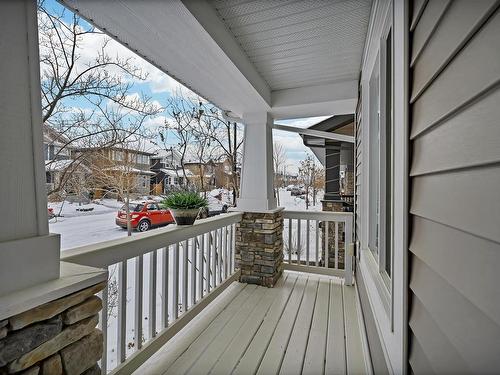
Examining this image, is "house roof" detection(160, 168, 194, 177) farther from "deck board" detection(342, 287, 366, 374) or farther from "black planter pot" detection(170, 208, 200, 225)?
"deck board" detection(342, 287, 366, 374)

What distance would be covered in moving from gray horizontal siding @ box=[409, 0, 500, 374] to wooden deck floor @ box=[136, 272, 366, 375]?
4.34 ft

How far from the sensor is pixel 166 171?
2242mm

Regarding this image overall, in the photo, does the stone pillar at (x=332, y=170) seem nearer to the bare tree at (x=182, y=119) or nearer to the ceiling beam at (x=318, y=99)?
the ceiling beam at (x=318, y=99)

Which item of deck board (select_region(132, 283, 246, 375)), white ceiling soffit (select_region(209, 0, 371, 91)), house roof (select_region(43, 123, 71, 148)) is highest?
white ceiling soffit (select_region(209, 0, 371, 91))

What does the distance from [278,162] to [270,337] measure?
272 cm

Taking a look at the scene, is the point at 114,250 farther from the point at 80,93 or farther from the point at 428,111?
the point at 428,111

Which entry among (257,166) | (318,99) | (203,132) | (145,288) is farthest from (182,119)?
(145,288)

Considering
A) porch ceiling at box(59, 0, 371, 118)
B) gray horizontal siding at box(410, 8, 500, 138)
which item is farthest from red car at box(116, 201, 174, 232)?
gray horizontal siding at box(410, 8, 500, 138)

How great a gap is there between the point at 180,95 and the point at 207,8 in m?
2.12

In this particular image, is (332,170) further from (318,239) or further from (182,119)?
(182,119)

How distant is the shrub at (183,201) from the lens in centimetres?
216

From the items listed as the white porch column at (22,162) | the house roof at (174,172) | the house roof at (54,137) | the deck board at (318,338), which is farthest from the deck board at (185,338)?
the house roof at (54,137)

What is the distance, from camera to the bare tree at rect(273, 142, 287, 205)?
3.92 metres

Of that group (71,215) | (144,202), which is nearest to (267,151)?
(144,202)
